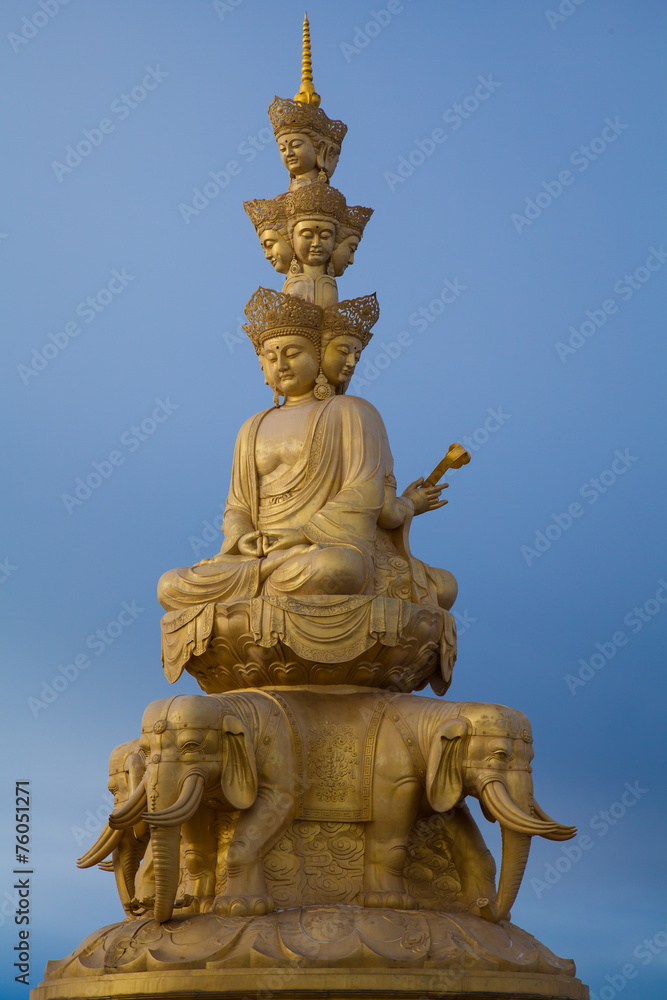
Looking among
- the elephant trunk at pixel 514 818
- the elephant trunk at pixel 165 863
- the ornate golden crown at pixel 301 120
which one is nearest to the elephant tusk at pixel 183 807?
the elephant trunk at pixel 165 863

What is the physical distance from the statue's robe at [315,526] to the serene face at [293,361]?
35cm

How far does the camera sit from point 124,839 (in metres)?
12.7

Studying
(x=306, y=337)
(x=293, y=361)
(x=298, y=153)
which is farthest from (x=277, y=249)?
(x=293, y=361)

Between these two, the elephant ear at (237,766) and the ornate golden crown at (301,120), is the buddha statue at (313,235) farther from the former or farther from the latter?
the elephant ear at (237,766)

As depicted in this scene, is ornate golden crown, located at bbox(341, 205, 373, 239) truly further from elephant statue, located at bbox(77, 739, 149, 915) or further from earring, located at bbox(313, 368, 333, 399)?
elephant statue, located at bbox(77, 739, 149, 915)

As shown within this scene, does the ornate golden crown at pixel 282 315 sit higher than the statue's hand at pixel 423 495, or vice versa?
the ornate golden crown at pixel 282 315

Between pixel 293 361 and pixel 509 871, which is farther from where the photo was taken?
pixel 293 361

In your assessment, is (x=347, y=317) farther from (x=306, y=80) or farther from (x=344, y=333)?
(x=306, y=80)

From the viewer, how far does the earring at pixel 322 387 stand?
1397cm

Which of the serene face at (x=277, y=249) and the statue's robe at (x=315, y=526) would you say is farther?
the serene face at (x=277, y=249)

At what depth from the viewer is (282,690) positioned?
12.7 metres

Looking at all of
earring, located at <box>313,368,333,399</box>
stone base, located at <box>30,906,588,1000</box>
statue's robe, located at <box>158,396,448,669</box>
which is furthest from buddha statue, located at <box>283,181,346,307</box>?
stone base, located at <box>30,906,588,1000</box>

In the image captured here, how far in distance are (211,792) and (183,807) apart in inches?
22.5

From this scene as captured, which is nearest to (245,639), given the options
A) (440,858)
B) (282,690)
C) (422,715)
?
(282,690)
